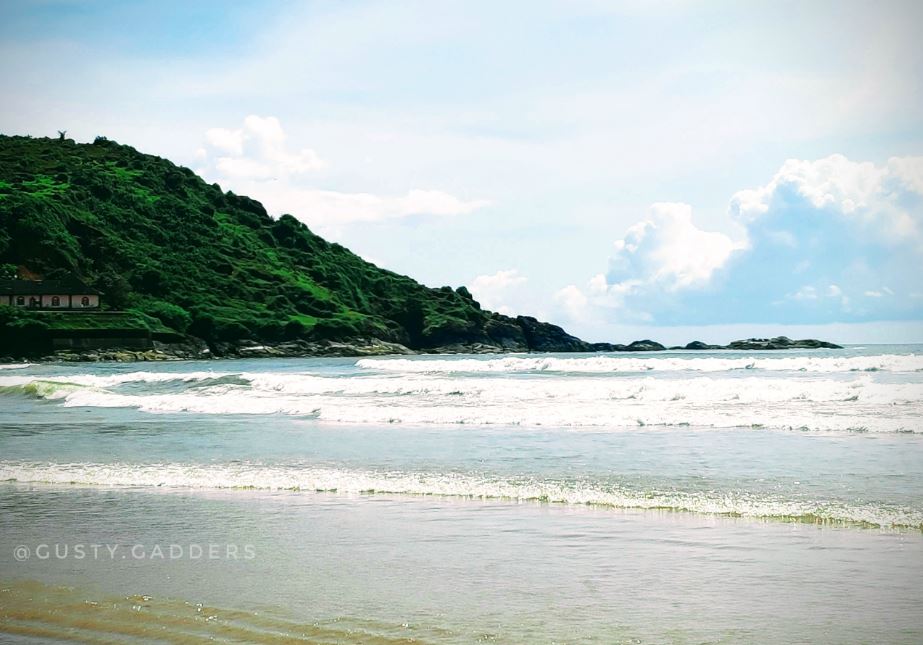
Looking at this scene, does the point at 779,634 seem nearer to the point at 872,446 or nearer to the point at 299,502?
the point at 299,502

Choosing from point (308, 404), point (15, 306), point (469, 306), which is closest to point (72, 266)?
point (15, 306)

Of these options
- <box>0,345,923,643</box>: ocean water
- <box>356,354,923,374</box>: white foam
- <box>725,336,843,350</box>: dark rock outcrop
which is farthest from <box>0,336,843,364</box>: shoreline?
<box>0,345,923,643</box>: ocean water

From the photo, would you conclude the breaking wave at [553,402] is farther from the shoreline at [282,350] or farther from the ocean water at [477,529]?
the shoreline at [282,350]

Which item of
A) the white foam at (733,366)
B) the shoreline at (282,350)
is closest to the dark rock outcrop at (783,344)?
the shoreline at (282,350)

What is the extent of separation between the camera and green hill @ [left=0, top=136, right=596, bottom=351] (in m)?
138

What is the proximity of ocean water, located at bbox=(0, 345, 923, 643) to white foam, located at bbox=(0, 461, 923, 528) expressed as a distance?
69mm

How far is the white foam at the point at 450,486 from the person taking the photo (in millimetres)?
11867

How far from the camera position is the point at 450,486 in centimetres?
1434

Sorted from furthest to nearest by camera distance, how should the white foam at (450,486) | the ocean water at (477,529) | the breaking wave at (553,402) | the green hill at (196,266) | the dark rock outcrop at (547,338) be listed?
the dark rock outcrop at (547,338) → the green hill at (196,266) → the breaking wave at (553,402) → the white foam at (450,486) → the ocean water at (477,529)

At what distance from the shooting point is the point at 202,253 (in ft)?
541

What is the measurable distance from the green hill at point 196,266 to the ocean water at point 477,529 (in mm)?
102914

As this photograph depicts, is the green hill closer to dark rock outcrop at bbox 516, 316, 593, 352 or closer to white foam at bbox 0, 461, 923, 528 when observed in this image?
dark rock outcrop at bbox 516, 316, 593, 352

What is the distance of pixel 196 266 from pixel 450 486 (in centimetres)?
15255

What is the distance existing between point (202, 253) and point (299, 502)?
159208 millimetres
